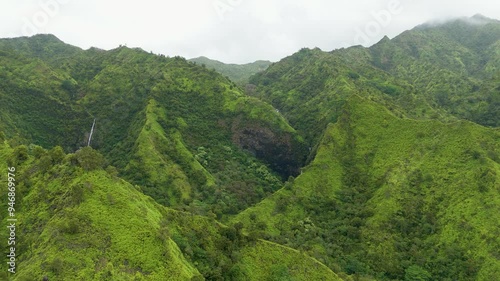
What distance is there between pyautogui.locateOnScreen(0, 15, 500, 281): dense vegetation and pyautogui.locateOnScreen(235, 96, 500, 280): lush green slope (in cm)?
38

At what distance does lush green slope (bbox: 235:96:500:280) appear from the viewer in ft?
297

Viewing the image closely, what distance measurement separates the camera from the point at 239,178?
140750mm

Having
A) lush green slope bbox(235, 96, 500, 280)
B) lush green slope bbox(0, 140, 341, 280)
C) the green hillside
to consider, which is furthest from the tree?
the green hillside

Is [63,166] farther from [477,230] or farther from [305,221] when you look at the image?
[477,230]

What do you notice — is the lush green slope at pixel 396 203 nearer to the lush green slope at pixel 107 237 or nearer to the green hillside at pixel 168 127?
the lush green slope at pixel 107 237

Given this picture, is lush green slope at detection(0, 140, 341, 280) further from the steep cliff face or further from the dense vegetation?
the steep cliff face

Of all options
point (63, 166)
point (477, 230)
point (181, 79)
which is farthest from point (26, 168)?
point (181, 79)

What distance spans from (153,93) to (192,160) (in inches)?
1578

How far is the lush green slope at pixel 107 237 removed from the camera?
48000 millimetres

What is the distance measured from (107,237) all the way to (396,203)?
77.8 m

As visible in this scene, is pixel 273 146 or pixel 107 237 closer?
pixel 107 237

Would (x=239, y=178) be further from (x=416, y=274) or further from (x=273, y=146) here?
(x=416, y=274)

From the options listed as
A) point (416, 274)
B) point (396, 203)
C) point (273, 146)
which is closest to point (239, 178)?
point (273, 146)

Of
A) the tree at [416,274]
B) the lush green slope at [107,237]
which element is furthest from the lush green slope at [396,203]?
the lush green slope at [107,237]
